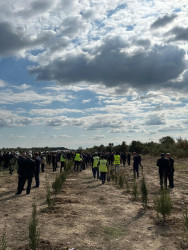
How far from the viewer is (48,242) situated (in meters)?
4.92

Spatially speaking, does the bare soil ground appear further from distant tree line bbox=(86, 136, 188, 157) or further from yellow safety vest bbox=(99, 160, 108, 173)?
distant tree line bbox=(86, 136, 188, 157)

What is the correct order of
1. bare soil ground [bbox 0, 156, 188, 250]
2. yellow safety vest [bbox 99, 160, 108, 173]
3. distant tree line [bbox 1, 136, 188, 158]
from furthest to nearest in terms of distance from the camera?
1. distant tree line [bbox 1, 136, 188, 158]
2. yellow safety vest [bbox 99, 160, 108, 173]
3. bare soil ground [bbox 0, 156, 188, 250]

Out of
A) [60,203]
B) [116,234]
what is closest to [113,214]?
[116,234]

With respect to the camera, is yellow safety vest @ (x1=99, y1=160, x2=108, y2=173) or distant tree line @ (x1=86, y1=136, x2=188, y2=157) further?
distant tree line @ (x1=86, y1=136, x2=188, y2=157)

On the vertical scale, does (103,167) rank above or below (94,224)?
above

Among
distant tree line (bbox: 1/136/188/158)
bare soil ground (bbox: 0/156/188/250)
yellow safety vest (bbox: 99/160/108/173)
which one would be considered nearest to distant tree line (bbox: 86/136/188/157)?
distant tree line (bbox: 1/136/188/158)

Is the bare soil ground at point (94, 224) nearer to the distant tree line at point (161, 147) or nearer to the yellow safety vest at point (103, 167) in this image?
the yellow safety vest at point (103, 167)

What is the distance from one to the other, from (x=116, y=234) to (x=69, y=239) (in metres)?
1.03

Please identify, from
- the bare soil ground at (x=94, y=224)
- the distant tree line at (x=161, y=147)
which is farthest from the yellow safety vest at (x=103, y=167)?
the distant tree line at (x=161, y=147)

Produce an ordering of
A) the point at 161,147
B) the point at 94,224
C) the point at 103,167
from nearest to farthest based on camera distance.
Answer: the point at 94,224
the point at 103,167
the point at 161,147

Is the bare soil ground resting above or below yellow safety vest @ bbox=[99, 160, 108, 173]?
below

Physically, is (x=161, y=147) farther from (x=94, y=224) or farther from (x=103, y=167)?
(x=94, y=224)

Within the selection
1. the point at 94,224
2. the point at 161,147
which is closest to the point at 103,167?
the point at 94,224

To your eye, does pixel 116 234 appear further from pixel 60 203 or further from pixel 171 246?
pixel 60 203
